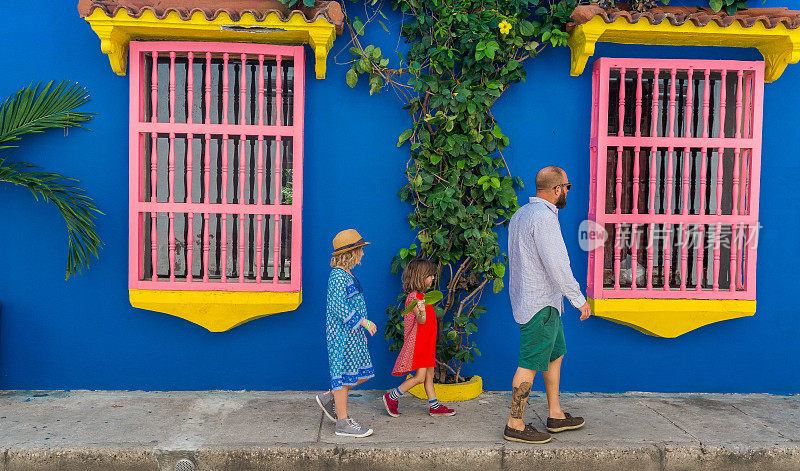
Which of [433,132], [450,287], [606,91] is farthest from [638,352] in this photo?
[433,132]

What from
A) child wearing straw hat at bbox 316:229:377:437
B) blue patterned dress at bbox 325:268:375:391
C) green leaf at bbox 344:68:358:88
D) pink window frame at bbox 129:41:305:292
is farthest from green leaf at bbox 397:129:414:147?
blue patterned dress at bbox 325:268:375:391

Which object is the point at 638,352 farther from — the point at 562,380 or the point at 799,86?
the point at 799,86

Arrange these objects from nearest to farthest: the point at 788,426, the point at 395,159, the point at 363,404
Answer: the point at 788,426 < the point at 363,404 < the point at 395,159

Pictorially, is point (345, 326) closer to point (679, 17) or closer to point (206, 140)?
point (206, 140)

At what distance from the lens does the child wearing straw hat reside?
3.92 metres

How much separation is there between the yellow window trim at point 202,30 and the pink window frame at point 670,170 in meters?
2.11

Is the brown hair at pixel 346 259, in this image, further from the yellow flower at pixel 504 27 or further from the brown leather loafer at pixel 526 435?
the yellow flower at pixel 504 27

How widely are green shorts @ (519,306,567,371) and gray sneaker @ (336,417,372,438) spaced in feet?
3.42

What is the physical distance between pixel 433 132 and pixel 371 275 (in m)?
1.19

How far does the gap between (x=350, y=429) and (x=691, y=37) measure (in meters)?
3.72

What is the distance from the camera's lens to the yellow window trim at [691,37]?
182 inches

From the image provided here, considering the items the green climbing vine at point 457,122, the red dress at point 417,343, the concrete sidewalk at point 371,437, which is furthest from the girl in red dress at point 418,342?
the green climbing vine at point 457,122

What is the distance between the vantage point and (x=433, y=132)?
4.86 meters

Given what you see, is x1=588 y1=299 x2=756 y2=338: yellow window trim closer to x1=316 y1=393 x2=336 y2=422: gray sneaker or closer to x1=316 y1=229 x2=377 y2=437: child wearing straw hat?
x1=316 y1=229 x2=377 y2=437: child wearing straw hat
